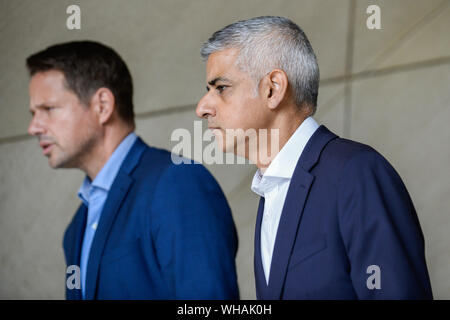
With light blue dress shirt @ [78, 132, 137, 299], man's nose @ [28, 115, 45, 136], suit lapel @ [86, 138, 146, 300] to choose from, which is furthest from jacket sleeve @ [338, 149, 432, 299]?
man's nose @ [28, 115, 45, 136]

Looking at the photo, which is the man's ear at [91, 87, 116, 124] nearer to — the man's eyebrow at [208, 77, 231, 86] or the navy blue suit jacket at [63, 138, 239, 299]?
the navy blue suit jacket at [63, 138, 239, 299]

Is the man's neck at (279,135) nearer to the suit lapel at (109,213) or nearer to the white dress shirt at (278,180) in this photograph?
the white dress shirt at (278,180)

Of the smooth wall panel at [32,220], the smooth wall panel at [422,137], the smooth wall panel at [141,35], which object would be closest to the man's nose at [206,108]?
the smooth wall panel at [422,137]

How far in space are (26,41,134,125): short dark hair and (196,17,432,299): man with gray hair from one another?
1.43 ft

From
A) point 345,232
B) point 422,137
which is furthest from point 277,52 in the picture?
point 422,137

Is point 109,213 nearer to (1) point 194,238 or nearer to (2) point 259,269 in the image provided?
(1) point 194,238

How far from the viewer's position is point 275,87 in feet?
4.58

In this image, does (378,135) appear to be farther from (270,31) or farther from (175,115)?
(270,31)

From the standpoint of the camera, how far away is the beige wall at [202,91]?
8.24ft

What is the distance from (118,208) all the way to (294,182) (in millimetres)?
506

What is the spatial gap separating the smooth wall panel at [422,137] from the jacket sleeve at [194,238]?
47.0 inches

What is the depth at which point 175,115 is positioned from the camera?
319 cm

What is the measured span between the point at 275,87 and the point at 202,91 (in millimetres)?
1785

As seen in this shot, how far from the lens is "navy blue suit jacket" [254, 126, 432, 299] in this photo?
1164mm
